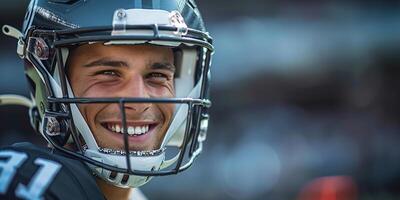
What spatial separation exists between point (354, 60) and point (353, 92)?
0.87 feet

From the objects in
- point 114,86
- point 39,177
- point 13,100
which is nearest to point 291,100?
point 13,100

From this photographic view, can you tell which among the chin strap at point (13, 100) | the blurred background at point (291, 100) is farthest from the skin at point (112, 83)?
the blurred background at point (291, 100)

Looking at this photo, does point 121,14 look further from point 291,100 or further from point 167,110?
point 291,100

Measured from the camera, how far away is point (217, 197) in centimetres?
548

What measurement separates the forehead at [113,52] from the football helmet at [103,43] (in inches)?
0.8

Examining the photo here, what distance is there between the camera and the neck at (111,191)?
168 cm

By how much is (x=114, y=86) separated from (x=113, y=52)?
0.07 meters

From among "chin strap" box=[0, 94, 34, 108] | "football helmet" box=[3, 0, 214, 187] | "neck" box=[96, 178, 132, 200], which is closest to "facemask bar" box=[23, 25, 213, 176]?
"football helmet" box=[3, 0, 214, 187]

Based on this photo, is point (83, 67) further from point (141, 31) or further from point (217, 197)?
point (217, 197)

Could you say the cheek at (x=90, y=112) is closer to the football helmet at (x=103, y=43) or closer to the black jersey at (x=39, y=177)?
the football helmet at (x=103, y=43)

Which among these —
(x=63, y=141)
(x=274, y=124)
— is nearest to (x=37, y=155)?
(x=63, y=141)

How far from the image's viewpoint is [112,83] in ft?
5.44

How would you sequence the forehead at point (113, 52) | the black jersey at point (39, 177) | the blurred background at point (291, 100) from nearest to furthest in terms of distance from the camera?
the black jersey at point (39, 177)
the forehead at point (113, 52)
the blurred background at point (291, 100)

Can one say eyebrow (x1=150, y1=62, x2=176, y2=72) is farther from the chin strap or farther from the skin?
the chin strap
